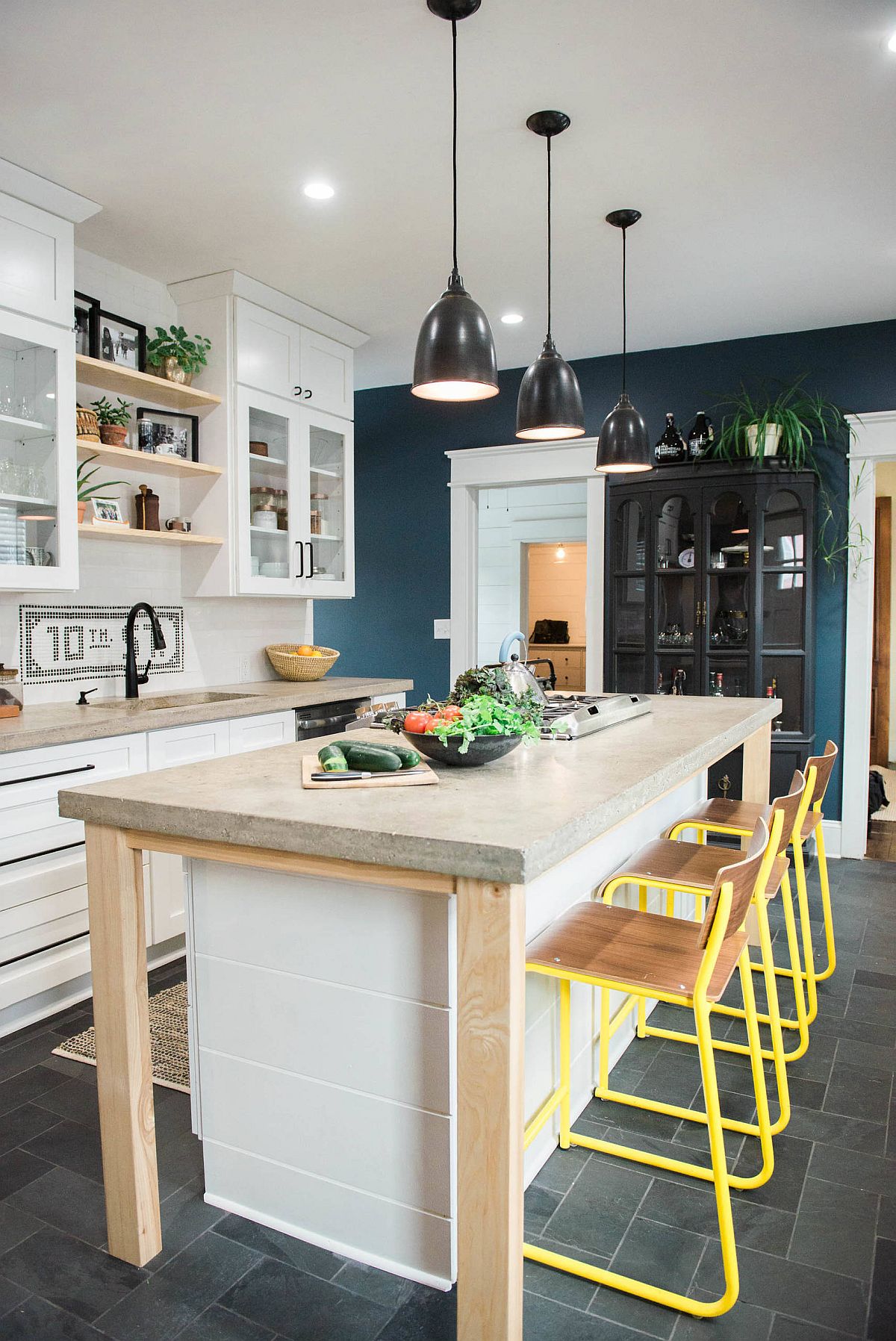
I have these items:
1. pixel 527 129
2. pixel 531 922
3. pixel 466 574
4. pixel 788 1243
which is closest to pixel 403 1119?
pixel 531 922

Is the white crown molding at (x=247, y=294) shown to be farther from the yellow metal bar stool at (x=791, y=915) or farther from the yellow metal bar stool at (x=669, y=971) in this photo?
the yellow metal bar stool at (x=669, y=971)

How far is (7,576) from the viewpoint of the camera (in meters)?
3.02

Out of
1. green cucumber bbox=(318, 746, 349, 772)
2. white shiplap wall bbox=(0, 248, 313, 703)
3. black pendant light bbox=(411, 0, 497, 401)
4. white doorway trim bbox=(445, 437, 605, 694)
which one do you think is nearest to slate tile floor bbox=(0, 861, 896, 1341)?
green cucumber bbox=(318, 746, 349, 772)

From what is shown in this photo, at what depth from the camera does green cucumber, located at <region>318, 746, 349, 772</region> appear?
1875 mm

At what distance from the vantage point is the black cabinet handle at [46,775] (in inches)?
109

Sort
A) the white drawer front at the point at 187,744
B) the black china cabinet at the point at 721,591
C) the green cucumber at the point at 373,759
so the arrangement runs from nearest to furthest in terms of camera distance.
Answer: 1. the green cucumber at the point at 373,759
2. the white drawer front at the point at 187,744
3. the black china cabinet at the point at 721,591

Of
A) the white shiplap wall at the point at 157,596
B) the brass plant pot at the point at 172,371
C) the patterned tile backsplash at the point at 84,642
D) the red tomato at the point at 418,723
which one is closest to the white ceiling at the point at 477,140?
the white shiplap wall at the point at 157,596

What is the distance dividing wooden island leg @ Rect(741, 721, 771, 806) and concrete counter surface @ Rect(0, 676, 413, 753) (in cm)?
181

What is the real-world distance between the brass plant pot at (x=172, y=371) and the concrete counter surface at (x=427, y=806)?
2.24 metres

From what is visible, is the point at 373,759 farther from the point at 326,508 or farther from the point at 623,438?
the point at 326,508

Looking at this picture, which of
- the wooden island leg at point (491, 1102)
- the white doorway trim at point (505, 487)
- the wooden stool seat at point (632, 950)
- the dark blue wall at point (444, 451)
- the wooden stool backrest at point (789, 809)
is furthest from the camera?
the white doorway trim at point (505, 487)

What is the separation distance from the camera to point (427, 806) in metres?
1.62

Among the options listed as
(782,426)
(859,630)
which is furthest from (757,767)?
(782,426)

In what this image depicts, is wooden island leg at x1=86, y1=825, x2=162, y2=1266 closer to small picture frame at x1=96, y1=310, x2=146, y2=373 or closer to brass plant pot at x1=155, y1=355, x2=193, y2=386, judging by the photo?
small picture frame at x1=96, y1=310, x2=146, y2=373
